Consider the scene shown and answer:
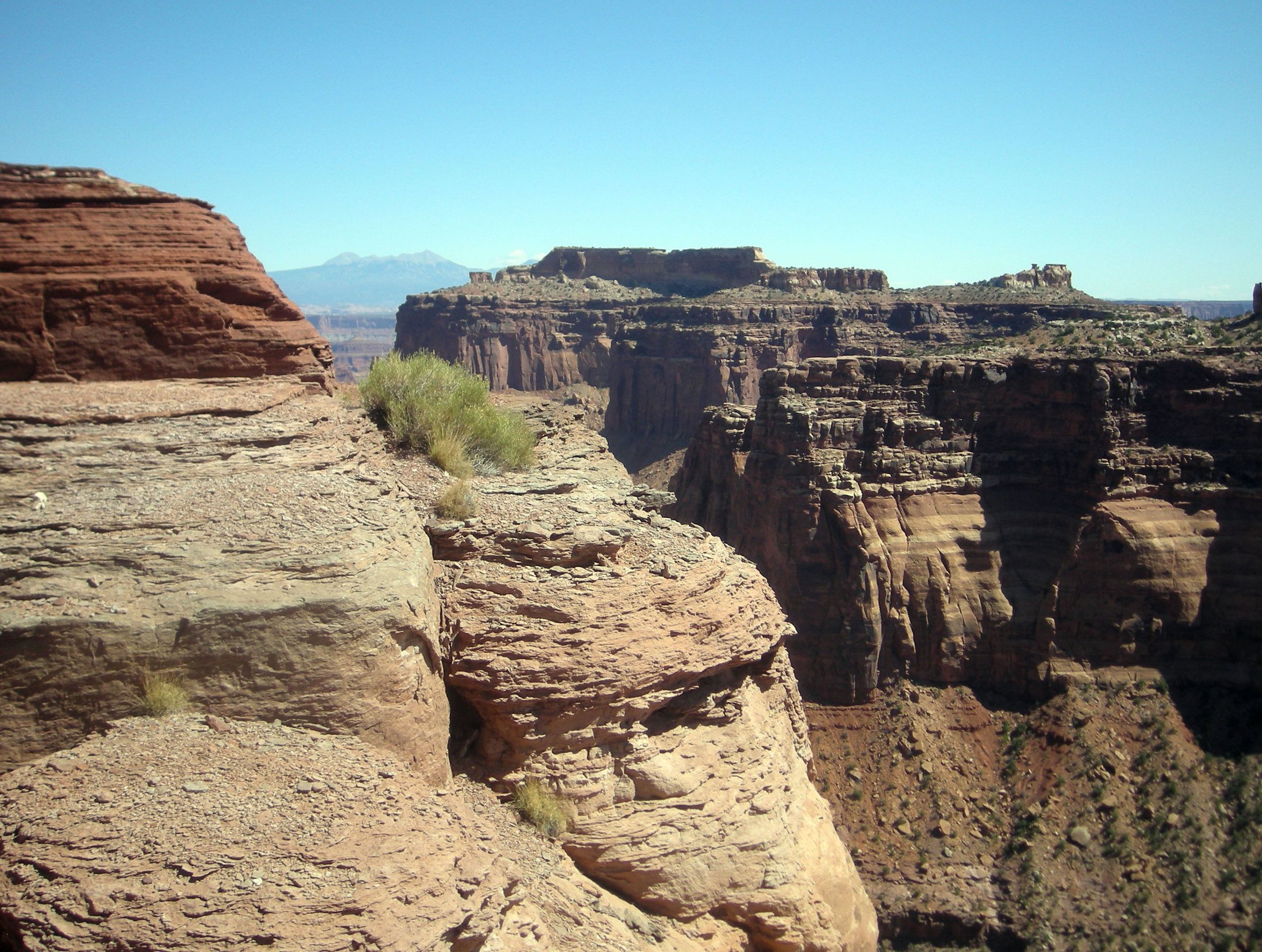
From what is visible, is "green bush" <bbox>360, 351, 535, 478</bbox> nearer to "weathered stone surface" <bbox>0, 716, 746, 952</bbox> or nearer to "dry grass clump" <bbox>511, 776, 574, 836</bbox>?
"dry grass clump" <bbox>511, 776, 574, 836</bbox>

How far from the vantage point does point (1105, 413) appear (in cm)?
3584

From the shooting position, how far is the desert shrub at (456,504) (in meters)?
12.2

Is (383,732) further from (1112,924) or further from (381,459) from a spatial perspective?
(1112,924)

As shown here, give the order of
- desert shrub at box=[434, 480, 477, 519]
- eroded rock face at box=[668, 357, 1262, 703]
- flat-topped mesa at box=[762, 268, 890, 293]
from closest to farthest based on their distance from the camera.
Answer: desert shrub at box=[434, 480, 477, 519], eroded rock face at box=[668, 357, 1262, 703], flat-topped mesa at box=[762, 268, 890, 293]

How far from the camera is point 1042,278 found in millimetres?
92125

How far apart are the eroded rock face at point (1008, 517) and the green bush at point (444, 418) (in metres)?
21.9

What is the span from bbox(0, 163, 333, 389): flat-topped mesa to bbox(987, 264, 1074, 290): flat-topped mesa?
291 ft

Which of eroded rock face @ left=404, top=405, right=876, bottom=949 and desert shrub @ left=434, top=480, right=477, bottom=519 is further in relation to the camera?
desert shrub @ left=434, top=480, right=477, bottom=519

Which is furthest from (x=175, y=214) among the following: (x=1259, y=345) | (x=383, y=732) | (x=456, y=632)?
(x=1259, y=345)

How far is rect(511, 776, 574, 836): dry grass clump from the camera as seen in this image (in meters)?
11.0

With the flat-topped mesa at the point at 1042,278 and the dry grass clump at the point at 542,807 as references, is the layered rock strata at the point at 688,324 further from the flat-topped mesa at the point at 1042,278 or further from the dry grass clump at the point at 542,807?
the dry grass clump at the point at 542,807

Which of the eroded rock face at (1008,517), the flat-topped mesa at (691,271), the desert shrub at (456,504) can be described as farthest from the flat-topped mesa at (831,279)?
the desert shrub at (456,504)

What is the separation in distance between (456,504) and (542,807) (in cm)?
405

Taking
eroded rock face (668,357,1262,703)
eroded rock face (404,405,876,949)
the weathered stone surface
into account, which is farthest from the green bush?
eroded rock face (668,357,1262,703)
